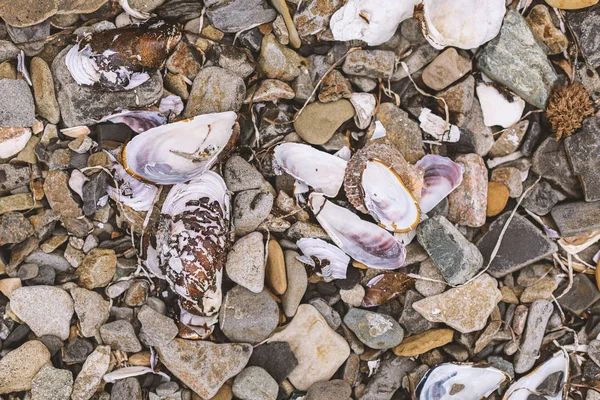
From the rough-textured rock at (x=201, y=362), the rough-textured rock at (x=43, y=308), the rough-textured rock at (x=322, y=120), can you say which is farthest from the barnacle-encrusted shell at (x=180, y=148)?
the rough-textured rock at (x=201, y=362)

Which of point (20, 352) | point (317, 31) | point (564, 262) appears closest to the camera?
point (20, 352)

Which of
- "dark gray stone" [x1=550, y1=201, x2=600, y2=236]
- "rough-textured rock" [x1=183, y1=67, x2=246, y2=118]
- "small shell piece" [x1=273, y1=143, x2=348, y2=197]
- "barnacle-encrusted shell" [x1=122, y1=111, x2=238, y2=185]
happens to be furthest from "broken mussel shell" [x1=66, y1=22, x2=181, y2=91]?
"dark gray stone" [x1=550, y1=201, x2=600, y2=236]

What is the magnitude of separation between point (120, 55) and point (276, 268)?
137 centimetres

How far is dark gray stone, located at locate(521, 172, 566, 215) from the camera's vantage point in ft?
9.86

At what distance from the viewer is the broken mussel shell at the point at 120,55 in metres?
2.64

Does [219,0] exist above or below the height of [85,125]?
above

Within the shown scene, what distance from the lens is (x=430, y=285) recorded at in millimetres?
2930

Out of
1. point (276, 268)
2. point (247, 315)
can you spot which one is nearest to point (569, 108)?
point (276, 268)

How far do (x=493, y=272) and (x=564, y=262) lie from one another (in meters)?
0.46

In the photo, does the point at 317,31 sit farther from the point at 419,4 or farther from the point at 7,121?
the point at 7,121

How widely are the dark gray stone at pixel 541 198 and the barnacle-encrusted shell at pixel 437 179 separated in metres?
0.48

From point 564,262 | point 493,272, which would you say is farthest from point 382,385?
point 564,262

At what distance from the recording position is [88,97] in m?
2.73

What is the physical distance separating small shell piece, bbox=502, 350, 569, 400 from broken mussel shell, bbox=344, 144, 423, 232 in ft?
3.89
